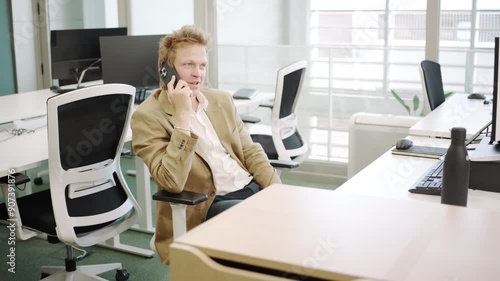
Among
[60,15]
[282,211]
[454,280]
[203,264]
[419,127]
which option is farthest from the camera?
[60,15]

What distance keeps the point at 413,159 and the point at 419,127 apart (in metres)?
0.55

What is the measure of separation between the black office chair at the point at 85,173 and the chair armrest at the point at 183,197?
56 centimetres

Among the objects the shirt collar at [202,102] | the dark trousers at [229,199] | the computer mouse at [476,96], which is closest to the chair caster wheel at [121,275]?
the dark trousers at [229,199]

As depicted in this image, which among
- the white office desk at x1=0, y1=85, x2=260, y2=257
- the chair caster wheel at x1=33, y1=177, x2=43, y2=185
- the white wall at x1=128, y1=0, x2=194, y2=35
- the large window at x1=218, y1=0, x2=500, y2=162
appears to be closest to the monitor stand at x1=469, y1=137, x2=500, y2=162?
the white office desk at x1=0, y1=85, x2=260, y2=257

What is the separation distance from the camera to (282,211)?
4.95ft

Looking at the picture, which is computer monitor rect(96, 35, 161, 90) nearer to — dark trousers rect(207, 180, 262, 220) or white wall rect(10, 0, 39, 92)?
dark trousers rect(207, 180, 262, 220)

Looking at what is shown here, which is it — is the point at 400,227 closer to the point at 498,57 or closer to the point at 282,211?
the point at 282,211

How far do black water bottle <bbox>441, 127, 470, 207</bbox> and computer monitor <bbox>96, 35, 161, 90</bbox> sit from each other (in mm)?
2941

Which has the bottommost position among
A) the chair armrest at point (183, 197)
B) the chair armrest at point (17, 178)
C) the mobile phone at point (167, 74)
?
the chair armrest at point (17, 178)

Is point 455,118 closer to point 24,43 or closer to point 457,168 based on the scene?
point 457,168

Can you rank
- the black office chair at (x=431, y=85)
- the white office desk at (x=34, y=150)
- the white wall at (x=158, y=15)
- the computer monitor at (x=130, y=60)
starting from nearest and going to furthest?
the white office desk at (x=34, y=150) < the black office chair at (x=431, y=85) < the computer monitor at (x=130, y=60) < the white wall at (x=158, y=15)

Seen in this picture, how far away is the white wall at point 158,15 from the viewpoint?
5.50m

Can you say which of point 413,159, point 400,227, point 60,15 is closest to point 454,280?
point 400,227

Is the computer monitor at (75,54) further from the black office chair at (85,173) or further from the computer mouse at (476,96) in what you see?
the computer mouse at (476,96)
